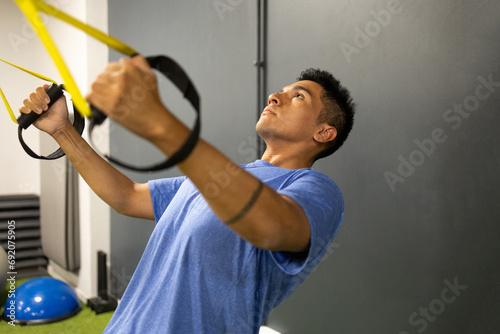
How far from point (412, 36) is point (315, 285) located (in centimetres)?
111

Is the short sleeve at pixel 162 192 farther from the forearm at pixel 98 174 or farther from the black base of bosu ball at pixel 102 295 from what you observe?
the black base of bosu ball at pixel 102 295

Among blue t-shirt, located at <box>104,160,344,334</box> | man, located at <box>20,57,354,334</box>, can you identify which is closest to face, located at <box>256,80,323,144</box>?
man, located at <box>20,57,354,334</box>

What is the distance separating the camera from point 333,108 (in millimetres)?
1444

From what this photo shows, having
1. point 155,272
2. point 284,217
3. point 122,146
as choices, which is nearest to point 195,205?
point 155,272

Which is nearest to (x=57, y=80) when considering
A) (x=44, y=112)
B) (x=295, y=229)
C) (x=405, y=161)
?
(x=44, y=112)

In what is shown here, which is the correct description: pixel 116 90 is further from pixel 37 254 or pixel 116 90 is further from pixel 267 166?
pixel 37 254

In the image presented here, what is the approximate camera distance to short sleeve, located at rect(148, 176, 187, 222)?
1.39m

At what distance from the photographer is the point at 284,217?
77 centimetres

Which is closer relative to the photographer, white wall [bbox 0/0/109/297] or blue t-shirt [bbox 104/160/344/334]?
blue t-shirt [bbox 104/160/344/334]

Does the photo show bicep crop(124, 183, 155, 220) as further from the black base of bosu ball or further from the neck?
the black base of bosu ball

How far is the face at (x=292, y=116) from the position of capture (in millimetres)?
1348

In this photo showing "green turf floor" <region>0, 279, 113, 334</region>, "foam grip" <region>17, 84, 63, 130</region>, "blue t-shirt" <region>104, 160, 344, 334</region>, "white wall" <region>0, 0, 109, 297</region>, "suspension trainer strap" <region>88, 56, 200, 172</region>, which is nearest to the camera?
"suspension trainer strap" <region>88, 56, 200, 172</region>

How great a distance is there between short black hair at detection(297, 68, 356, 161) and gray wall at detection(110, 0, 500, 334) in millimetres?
271

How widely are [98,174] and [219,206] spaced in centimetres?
74
